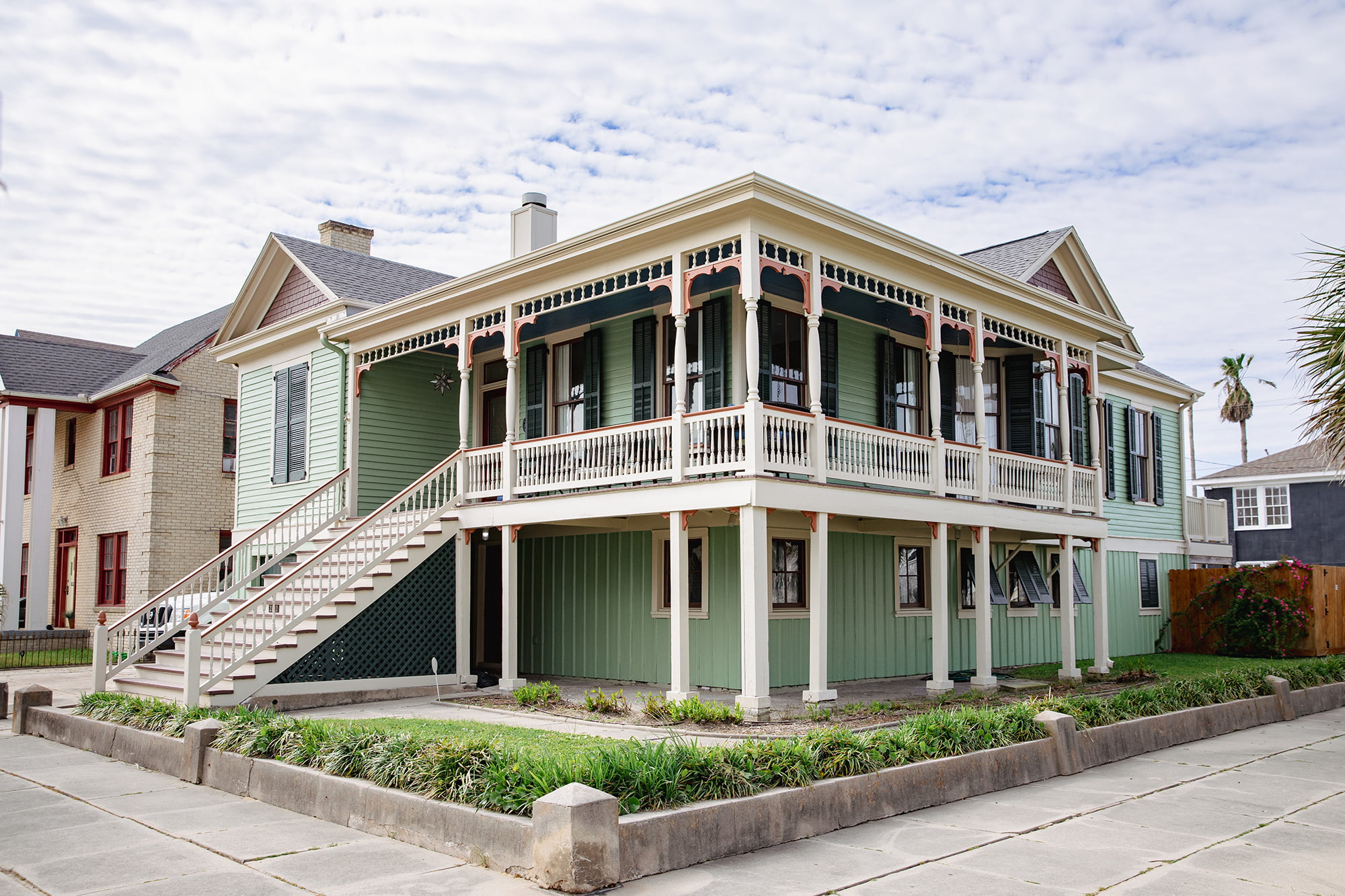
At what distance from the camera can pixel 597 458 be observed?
14.3 meters

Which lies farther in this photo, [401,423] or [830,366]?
[401,423]

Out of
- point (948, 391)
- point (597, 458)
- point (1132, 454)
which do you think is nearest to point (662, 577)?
point (597, 458)

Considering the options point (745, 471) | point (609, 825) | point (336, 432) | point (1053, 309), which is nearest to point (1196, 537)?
point (1053, 309)

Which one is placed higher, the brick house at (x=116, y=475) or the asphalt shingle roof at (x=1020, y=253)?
the asphalt shingle roof at (x=1020, y=253)

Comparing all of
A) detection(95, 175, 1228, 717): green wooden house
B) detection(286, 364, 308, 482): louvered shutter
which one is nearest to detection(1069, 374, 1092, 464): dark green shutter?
detection(95, 175, 1228, 717): green wooden house

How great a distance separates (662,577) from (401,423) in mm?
6097

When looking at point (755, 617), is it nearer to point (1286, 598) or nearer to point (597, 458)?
point (597, 458)

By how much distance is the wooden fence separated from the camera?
22.0 m

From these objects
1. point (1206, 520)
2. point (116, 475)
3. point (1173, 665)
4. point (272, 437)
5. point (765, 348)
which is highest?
point (765, 348)

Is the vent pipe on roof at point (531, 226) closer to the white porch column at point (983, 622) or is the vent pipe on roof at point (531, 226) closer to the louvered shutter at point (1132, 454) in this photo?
the white porch column at point (983, 622)

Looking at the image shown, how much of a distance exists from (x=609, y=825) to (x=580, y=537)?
447 inches

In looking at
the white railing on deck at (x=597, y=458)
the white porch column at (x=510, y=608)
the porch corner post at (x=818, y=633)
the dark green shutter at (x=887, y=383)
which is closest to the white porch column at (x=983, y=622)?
the dark green shutter at (x=887, y=383)

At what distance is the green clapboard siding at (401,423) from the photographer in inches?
731

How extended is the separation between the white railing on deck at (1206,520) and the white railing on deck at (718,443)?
56.3ft
